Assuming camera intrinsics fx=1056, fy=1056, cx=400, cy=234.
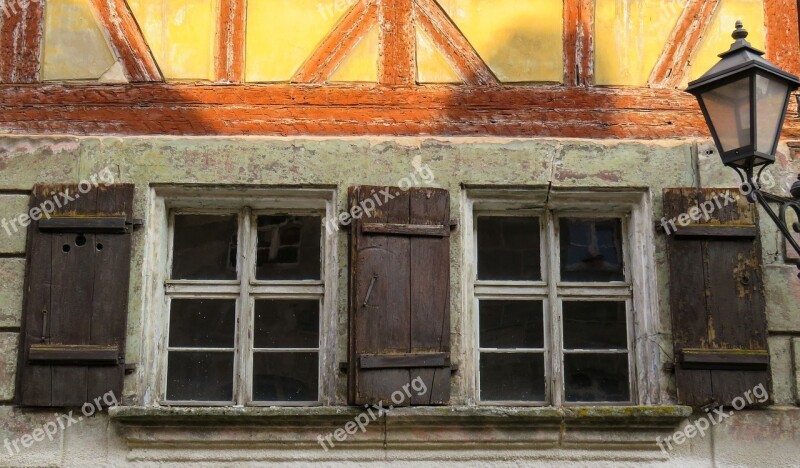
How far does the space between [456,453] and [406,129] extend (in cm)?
162

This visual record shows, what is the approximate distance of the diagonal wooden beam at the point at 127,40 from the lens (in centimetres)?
536

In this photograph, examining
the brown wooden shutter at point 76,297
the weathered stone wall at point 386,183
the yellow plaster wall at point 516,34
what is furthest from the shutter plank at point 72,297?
the yellow plaster wall at point 516,34

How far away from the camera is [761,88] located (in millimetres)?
4152

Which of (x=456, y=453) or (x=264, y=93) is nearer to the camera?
(x=456, y=453)

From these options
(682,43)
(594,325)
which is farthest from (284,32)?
(594,325)

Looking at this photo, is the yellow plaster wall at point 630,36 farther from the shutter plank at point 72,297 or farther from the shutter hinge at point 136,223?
the shutter plank at point 72,297

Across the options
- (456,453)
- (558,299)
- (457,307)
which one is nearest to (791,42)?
(558,299)

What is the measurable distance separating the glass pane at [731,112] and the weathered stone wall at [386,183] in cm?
102

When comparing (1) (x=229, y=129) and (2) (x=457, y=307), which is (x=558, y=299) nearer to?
(2) (x=457, y=307)

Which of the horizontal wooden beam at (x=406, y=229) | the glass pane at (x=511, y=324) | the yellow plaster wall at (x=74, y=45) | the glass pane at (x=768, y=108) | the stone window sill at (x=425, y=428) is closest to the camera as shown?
the glass pane at (x=768, y=108)

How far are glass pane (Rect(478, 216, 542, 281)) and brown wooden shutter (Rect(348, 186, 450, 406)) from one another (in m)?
0.33

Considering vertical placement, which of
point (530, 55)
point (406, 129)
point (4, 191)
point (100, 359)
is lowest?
point (100, 359)

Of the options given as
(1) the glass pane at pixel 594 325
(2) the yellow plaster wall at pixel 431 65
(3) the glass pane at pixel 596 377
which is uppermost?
(2) the yellow plaster wall at pixel 431 65

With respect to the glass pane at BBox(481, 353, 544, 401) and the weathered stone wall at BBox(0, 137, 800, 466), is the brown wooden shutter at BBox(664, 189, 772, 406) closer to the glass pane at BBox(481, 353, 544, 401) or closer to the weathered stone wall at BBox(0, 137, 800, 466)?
the weathered stone wall at BBox(0, 137, 800, 466)
